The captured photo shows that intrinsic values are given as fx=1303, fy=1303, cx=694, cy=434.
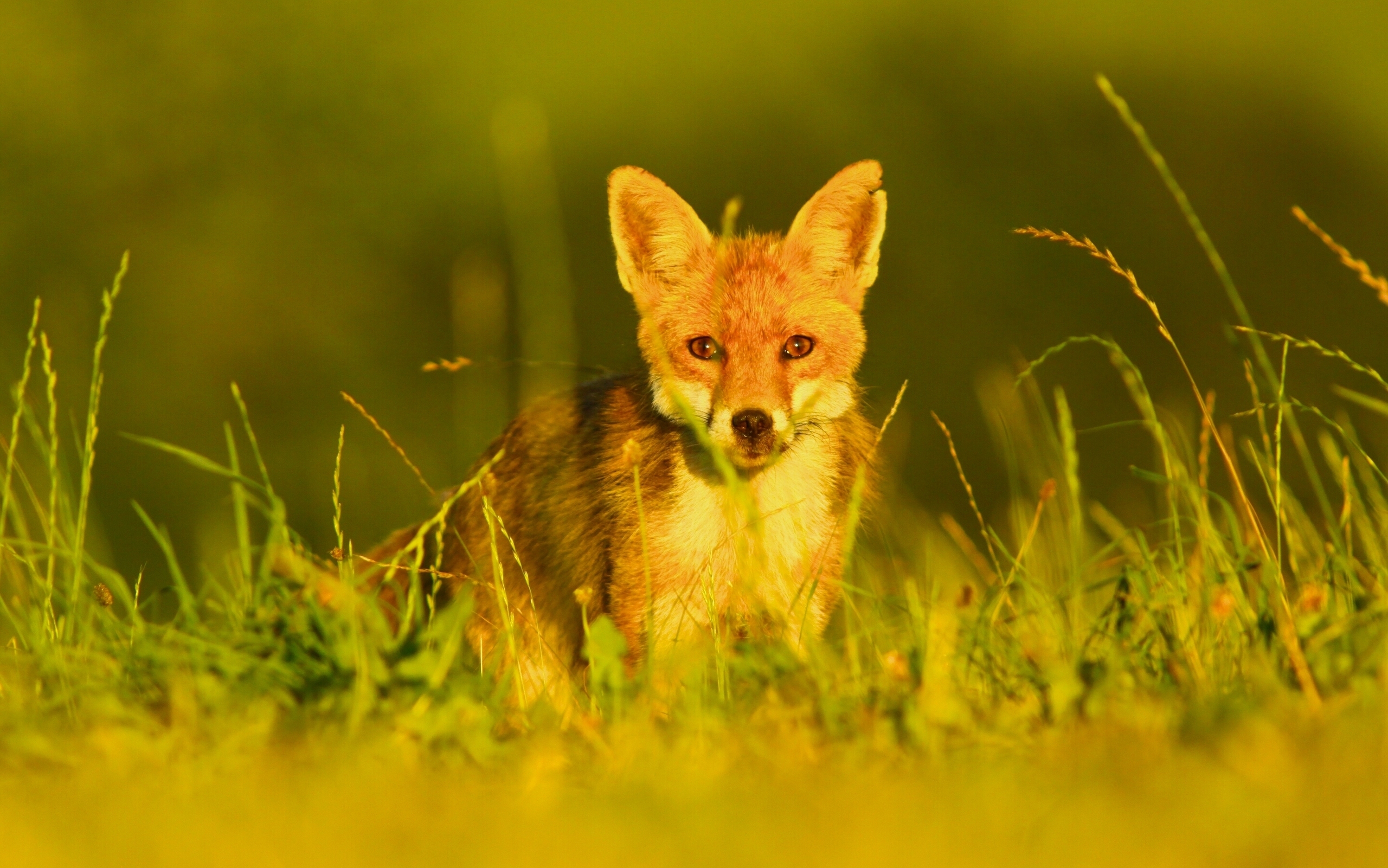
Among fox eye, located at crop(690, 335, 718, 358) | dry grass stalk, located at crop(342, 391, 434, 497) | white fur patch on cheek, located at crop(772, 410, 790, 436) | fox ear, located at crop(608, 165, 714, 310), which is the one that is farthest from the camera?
fox ear, located at crop(608, 165, 714, 310)

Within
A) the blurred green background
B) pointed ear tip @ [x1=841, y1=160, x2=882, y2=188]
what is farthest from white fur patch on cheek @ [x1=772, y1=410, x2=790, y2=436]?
the blurred green background

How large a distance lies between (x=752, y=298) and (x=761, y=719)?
2.69m

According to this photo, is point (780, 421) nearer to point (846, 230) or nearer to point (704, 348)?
point (704, 348)

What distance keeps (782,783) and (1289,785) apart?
39.6 inches

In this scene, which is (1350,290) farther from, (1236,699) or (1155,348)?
(1236,699)

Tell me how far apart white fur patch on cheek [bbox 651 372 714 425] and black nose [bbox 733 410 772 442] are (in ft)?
0.85

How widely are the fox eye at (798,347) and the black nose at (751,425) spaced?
58 centimetres

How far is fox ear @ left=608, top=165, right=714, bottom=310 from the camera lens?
18.1ft

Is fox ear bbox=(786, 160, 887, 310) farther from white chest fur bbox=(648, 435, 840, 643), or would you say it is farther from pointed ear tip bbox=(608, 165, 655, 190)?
white chest fur bbox=(648, 435, 840, 643)

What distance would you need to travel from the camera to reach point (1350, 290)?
73.2 feet

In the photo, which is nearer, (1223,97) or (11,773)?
(11,773)

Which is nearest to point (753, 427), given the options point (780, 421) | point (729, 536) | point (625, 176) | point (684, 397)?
point (780, 421)

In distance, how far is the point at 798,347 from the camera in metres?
5.43

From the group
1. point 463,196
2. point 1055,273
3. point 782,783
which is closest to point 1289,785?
point 782,783
